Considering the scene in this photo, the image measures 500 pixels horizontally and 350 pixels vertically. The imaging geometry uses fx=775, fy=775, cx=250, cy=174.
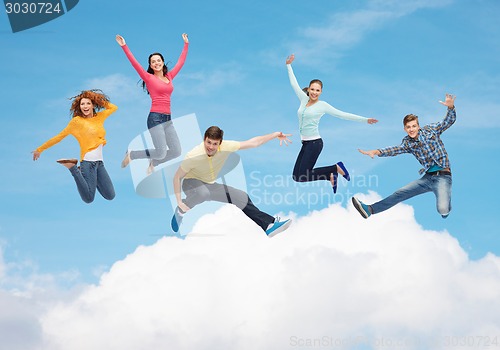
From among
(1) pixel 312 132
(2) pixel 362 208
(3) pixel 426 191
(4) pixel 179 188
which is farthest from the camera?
(1) pixel 312 132

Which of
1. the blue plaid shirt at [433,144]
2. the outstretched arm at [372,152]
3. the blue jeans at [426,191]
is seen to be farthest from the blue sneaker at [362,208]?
the blue plaid shirt at [433,144]

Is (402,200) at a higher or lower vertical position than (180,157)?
lower

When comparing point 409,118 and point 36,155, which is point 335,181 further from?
point 36,155

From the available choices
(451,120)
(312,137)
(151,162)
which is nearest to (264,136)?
(312,137)

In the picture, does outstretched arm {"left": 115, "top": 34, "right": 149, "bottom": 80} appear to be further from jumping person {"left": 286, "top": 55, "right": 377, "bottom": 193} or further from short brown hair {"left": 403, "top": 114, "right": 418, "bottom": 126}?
short brown hair {"left": 403, "top": 114, "right": 418, "bottom": 126}

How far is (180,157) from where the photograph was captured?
17.0 meters

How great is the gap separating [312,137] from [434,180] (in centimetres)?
279

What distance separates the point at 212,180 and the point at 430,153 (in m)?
4.66

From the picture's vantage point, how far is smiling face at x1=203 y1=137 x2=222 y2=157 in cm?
1554

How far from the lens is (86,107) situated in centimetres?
1730

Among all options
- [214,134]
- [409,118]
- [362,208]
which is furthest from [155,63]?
[409,118]

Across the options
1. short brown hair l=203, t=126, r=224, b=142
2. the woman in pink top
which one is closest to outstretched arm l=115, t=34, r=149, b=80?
the woman in pink top

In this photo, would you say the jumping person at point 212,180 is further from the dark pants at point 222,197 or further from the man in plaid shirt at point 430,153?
the man in plaid shirt at point 430,153

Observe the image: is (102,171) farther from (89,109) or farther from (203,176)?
(203,176)
